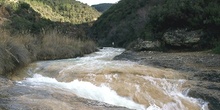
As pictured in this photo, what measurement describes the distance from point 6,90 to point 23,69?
3.55 m

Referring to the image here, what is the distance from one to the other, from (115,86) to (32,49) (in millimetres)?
5383

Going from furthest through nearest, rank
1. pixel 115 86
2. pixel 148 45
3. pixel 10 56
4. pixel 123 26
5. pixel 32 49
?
pixel 123 26
pixel 148 45
pixel 32 49
pixel 10 56
pixel 115 86

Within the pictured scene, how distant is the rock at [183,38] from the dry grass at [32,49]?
15.8 ft

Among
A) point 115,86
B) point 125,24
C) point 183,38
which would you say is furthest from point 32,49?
point 125,24

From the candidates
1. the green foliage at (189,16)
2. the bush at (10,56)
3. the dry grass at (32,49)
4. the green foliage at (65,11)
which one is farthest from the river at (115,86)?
the green foliage at (65,11)

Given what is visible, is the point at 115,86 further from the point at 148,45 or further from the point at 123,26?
the point at 123,26

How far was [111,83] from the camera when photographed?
7426mm

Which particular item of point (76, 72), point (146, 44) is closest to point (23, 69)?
point (76, 72)

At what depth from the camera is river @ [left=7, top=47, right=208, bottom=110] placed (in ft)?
20.7

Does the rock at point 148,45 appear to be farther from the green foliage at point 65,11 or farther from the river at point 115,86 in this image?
the green foliage at point 65,11

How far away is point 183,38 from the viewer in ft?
47.2

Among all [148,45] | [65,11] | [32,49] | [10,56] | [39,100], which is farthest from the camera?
[65,11]

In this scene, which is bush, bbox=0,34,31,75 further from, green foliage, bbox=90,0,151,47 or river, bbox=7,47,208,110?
green foliage, bbox=90,0,151,47

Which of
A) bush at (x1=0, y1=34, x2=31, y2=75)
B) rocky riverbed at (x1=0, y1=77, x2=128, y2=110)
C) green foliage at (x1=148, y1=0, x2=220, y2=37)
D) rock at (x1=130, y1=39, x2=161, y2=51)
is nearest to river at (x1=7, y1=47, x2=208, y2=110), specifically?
rocky riverbed at (x1=0, y1=77, x2=128, y2=110)
